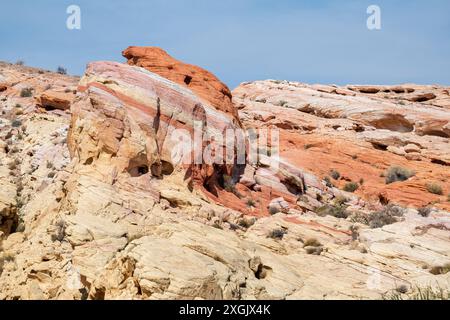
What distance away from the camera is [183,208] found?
1507 centimetres

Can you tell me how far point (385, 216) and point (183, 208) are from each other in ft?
22.6

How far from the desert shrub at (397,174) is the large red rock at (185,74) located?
7895 mm

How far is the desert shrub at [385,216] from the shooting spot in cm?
1675

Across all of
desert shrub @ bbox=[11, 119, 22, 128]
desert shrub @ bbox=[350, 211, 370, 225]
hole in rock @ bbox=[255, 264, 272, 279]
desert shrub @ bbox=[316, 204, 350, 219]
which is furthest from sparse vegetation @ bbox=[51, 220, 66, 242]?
desert shrub @ bbox=[11, 119, 22, 128]

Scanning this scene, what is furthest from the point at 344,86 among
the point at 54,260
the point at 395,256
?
the point at 54,260

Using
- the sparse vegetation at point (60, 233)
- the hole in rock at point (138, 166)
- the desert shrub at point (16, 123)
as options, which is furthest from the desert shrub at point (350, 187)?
the desert shrub at point (16, 123)

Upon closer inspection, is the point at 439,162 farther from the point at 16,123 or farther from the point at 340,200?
the point at 16,123

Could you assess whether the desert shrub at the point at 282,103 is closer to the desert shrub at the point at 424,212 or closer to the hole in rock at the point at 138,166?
the desert shrub at the point at 424,212

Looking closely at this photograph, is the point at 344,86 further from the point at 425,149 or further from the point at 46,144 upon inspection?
the point at 46,144

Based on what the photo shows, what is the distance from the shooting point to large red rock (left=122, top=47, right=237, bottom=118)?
906 inches

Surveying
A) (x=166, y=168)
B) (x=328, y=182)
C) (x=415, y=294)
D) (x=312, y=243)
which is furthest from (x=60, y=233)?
(x=328, y=182)

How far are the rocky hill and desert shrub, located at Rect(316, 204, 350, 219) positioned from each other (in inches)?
1.8
